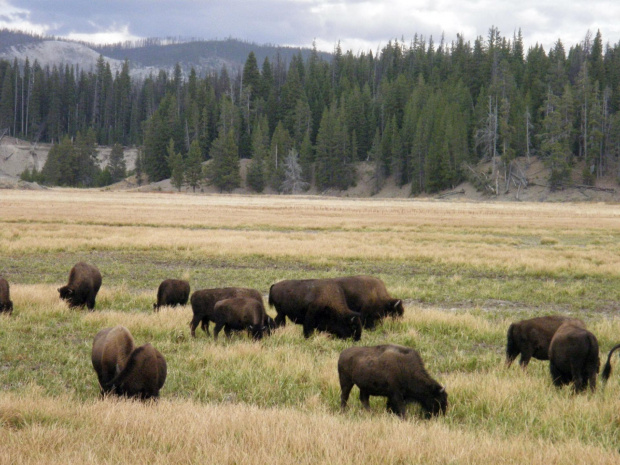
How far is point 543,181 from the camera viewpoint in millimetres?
91562

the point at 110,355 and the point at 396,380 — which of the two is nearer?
the point at 396,380

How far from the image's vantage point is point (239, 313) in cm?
1055

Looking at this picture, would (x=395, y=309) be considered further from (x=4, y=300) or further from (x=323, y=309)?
(x=4, y=300)

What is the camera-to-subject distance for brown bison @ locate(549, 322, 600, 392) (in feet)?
24.0

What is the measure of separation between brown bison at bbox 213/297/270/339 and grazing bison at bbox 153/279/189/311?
312 centimetres

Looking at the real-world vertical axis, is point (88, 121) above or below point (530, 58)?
below

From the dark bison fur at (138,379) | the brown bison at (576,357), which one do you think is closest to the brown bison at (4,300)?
the dark bison fur at (138,379)

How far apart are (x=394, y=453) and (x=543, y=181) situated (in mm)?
95307

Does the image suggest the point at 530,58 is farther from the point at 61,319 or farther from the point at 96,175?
the point at 61,319

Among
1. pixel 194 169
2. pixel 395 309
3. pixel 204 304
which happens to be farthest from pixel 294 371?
pixel 194 169

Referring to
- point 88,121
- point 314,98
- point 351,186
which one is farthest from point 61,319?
point 88,121

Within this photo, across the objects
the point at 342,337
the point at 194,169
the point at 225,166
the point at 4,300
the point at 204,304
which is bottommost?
the point at 342,337

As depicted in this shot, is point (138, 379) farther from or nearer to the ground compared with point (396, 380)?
nearer to the ground

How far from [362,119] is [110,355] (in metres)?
116
